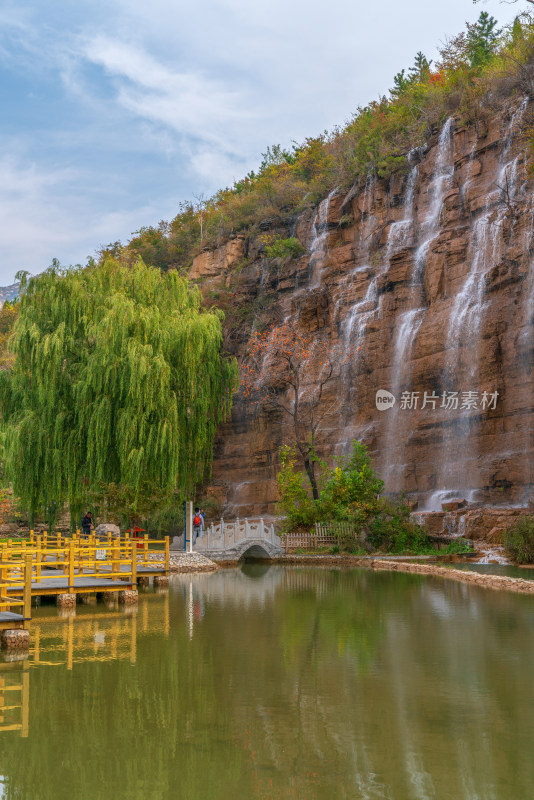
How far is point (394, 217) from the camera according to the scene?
131 feet

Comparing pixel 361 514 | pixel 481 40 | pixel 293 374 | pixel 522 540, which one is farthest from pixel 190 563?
pixel 481 40

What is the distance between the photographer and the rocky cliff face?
31.1 m

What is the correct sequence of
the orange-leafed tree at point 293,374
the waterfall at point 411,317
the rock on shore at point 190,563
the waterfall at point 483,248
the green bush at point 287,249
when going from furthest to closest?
the green bush at point 287,249
the orange-leafed tree at point 293,374
the waterfall at point 411,317
the waterfall at point 483,248
the rock on shore at point 190,563

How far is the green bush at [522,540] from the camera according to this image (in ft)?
77.3

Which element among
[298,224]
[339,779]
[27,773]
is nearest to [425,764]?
[339,779]

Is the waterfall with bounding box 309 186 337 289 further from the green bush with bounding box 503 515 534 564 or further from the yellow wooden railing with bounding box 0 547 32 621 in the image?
the yellow wooden railing with bounding box 0 547 32 621

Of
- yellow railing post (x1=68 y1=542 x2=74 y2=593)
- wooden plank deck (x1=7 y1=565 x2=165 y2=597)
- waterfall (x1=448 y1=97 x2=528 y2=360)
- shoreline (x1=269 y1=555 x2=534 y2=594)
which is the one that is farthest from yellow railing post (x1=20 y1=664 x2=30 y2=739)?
waterfall (x1=448 y1=97 x2=528 y2=360)

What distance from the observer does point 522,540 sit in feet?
77.3

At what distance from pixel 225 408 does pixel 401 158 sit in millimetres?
19374

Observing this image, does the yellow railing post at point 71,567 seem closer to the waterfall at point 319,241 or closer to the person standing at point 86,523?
the person standing at point 86,523

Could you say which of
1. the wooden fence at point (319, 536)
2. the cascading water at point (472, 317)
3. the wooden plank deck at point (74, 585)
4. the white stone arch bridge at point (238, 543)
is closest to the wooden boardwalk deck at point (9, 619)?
the wooden plank deck at point (74, 585)

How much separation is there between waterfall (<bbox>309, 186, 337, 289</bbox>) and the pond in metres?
29.5

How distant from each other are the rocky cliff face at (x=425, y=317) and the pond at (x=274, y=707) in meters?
17.6

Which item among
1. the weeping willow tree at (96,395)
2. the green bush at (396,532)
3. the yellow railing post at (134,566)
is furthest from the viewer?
the green bush at (396,532)
